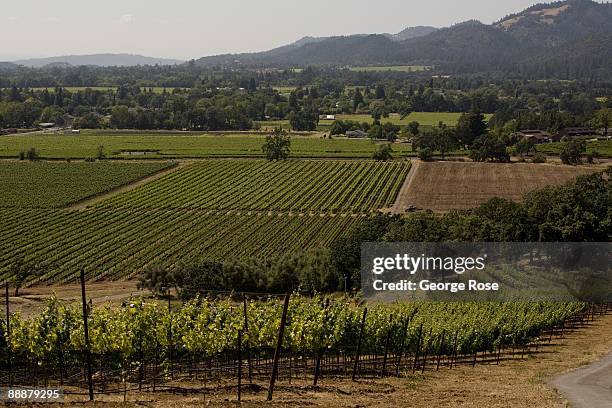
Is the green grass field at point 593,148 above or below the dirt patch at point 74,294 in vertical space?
above

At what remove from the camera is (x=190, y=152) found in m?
107

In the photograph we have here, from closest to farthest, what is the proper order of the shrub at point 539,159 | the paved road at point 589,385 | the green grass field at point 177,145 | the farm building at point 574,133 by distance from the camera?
the paved road at point 589,385, the shrub at point 539,159, the green grass field at point 177,145, the farm building at point 574,133

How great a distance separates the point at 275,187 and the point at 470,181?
23.1 meters

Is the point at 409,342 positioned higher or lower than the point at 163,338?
lower

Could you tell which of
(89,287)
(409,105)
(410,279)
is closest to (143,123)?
(409,105)

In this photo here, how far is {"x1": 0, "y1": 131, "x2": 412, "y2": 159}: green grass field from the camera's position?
4158 inches

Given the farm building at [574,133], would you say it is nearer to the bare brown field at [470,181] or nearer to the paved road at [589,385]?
the bare brown field at [470,181]

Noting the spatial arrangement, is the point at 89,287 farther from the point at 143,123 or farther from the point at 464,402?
the point at 143,123

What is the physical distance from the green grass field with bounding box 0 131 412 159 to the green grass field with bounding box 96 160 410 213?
30.9ft

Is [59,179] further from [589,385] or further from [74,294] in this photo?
[589,385]

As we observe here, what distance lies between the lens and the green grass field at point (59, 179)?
238 feet

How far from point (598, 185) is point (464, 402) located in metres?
37.6

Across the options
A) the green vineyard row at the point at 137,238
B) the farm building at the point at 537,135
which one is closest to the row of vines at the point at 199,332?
the green vineyard row at the point at 137,238

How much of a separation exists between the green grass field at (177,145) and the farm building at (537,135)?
2011cm
